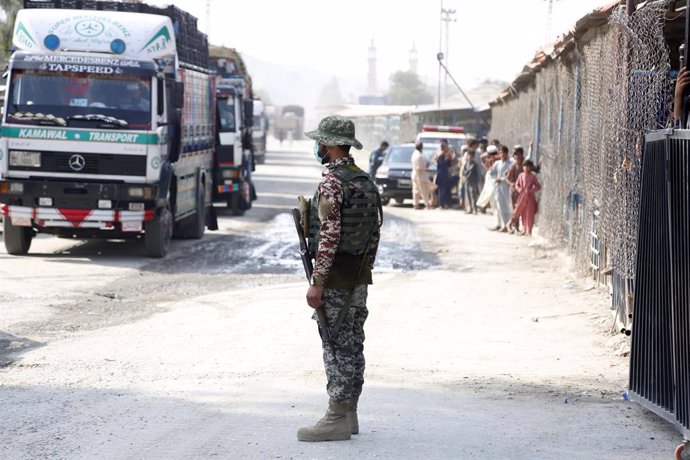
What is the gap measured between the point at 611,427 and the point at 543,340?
3256 mm

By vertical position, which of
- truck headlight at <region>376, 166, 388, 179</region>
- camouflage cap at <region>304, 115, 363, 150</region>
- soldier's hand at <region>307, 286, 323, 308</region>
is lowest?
soldier's hand at <region>307, 286, 323, 308</region>

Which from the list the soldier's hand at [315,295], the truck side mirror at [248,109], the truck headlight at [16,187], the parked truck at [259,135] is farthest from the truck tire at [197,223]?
the parked truck at [259,135]

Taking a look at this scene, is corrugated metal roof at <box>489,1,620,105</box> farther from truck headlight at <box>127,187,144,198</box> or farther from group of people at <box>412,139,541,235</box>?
truck headlight at <box>127,187,144,198</box>

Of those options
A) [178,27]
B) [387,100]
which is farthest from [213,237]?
[387,100]

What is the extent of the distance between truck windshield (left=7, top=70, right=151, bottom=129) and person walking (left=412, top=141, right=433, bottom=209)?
1307 cm

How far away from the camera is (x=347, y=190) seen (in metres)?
6.11

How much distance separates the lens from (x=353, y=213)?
6145 mm

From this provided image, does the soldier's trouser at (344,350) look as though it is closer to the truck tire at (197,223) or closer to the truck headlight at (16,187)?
the truck headlight at (16,187)

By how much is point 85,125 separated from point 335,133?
31.0 feet

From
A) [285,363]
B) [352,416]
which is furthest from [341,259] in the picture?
[285,363]

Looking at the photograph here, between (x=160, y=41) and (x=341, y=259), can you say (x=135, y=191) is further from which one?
(x=341, y=259)

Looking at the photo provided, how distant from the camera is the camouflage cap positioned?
6.19 metres

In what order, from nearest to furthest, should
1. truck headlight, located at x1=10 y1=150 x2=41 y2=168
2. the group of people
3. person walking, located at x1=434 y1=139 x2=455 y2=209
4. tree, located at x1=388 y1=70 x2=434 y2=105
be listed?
truck headlight, located at x1=10 y1=150 x2=41 y2=168, the group of people, person walking, located at x1=434 y1=139 x2=455 y2=209, tree, located at x1=388 y1=70 x2=434 y2=105

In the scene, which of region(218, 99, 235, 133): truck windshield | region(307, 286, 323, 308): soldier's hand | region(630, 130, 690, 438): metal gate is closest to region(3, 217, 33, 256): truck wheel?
region(218, 99, 235, 133): truck windshield
